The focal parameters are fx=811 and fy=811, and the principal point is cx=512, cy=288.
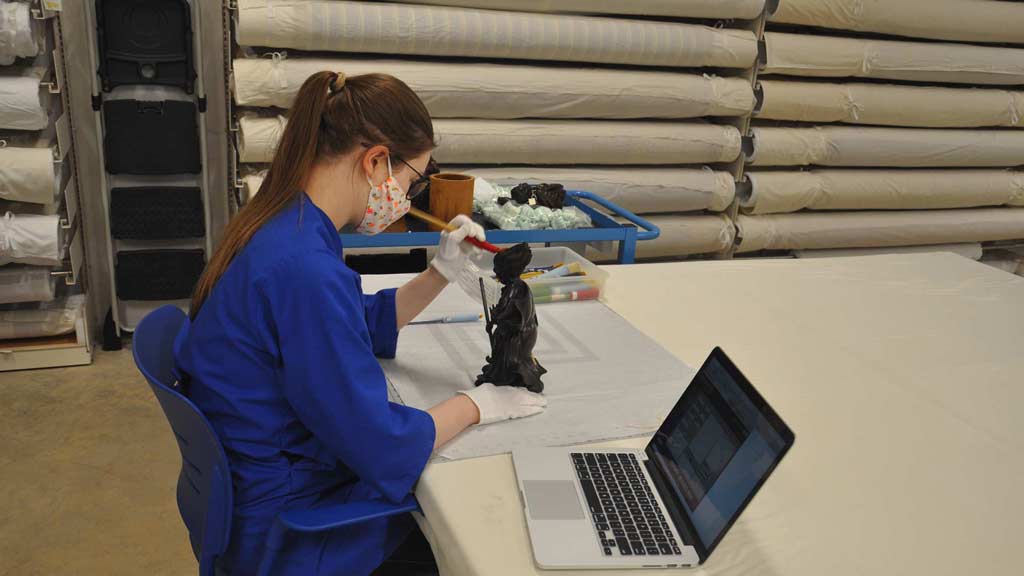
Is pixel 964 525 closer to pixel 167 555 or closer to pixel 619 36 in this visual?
pixel 167 555

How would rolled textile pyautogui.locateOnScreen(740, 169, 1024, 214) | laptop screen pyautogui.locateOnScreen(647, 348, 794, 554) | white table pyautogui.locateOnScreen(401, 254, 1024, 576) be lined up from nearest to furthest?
laptop screen pyautogui.locateOnScreen(647, 348, 794, 554) → white table pyautogui.locateOnScreen(401, 254, 1024, 576) → rolled textile pyautogui.locateOnScreen(740, 169, 1024, 214)

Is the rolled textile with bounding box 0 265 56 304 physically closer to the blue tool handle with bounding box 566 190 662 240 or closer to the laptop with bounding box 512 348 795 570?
the blue tool handle with bounding box 566 190 662 240

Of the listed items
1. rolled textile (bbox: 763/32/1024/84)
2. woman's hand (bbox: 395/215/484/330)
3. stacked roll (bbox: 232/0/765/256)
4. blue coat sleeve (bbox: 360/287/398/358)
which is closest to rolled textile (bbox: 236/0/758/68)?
stacked roll (bbox: 232/0/765/256)

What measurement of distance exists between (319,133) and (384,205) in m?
0.20

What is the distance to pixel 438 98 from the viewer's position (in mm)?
3402

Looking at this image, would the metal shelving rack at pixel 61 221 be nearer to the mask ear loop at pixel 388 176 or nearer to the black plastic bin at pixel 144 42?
the black plastic bin at pixel 144 42

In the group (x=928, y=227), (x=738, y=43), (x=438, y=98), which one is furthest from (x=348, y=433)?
(x=928, y=227)

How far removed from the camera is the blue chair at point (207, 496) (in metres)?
1.31

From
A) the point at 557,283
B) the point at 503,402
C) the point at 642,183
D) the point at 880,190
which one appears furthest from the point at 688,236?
the point at 503,402

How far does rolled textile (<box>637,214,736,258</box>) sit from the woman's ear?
255 centimetres

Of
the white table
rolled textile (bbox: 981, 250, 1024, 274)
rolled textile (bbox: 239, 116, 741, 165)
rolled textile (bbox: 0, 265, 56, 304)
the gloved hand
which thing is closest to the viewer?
the white table

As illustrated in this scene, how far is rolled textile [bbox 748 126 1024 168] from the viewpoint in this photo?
13.6 feet

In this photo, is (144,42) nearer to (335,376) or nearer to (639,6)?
(639,6)

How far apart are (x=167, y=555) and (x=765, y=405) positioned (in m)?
1.92
